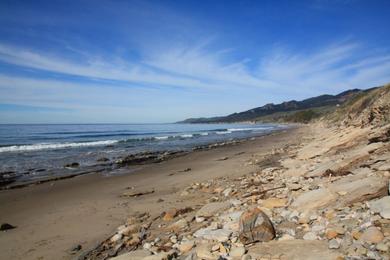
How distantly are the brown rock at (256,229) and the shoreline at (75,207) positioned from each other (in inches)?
136

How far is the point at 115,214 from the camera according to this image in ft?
29.8

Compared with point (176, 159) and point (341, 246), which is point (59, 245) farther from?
point (176, 159)

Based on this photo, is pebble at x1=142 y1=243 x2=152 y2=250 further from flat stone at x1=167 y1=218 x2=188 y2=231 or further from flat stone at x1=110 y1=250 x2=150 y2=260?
flat stone at x1=167 y1=218 x2=188 y2=231

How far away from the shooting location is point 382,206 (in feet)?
16.0

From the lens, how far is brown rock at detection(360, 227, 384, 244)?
417cm

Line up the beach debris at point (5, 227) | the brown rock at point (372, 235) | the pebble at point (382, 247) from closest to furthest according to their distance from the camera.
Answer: the pebble at point (382, 247)
the brown rock at point (372, 235)
the beach debris at point (5, 227)

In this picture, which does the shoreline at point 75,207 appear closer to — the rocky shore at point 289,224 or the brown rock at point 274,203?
the rocky shore at point 289,224

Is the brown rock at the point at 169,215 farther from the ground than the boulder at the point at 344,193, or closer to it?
closer to it

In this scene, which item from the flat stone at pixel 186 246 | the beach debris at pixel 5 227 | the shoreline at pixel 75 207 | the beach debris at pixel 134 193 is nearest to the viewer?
the flat stone at pixel 186 246

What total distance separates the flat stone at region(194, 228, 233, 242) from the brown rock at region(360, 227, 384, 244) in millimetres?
2036

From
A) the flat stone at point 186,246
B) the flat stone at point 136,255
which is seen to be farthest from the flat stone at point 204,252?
the flat stone at point 136,255

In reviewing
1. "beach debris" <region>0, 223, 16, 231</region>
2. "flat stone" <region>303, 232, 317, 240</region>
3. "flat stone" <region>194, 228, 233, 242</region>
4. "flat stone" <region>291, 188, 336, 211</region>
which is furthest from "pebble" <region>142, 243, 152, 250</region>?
"beach debris" <region>0, 223, 16, 231</region>

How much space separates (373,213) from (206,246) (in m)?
2.62

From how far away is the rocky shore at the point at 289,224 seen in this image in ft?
14.6
